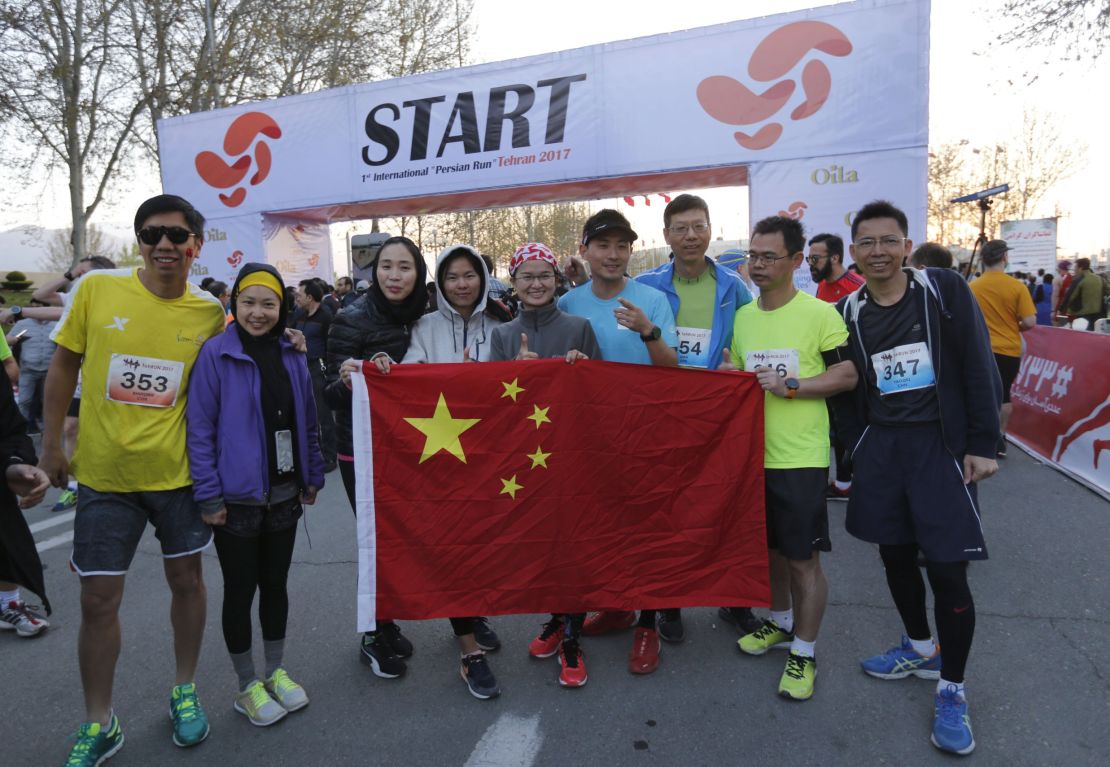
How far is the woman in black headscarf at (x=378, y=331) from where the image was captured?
9.86ft

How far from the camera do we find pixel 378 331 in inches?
121

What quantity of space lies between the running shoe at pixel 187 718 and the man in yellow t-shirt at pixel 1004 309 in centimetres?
609

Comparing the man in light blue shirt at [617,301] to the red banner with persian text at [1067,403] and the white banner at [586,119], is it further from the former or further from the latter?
the white banner at [586,119]

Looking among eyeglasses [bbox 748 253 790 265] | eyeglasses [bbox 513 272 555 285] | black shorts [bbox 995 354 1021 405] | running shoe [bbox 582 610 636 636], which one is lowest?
→ running shoe [bbox 582 610 636 636]

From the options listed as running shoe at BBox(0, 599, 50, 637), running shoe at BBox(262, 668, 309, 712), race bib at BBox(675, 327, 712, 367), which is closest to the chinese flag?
race bib at BBox(675, 327, 712, 367)

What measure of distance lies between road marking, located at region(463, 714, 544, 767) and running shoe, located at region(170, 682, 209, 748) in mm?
1045

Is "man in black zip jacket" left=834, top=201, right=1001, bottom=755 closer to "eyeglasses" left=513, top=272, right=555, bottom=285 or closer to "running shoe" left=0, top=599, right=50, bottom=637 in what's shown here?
"eyeglasses" left=513, top=272, right=555, bottom=285

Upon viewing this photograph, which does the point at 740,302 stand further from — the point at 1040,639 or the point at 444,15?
the point at 444,15

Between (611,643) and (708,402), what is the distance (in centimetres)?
130

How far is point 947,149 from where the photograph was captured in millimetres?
36094

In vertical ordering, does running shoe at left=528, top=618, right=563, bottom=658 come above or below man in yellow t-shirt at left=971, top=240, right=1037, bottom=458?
below

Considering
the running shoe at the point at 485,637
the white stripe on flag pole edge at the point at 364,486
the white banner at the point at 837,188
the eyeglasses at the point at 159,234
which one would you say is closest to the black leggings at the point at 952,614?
the running shoe at the point at 485,637

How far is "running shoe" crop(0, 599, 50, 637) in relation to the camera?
3.56 m

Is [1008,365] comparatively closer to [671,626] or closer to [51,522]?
[671,626]
